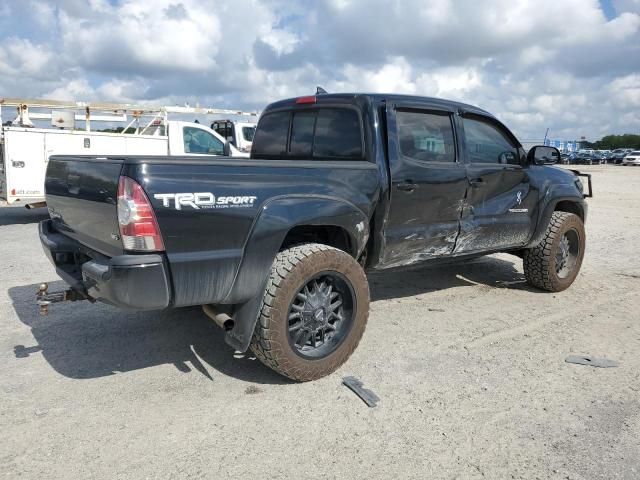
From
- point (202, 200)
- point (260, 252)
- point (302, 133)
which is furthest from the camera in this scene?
point (302, 133)

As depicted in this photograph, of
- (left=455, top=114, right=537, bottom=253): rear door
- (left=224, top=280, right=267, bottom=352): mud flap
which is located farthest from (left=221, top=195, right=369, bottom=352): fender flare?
(left=455, top=114, right=537, bottom=253): rear door

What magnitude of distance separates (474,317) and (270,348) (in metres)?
2.41

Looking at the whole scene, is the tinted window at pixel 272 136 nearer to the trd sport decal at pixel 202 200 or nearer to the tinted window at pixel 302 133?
the tinted window at pixel 302 133

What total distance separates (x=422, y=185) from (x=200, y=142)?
9463mm

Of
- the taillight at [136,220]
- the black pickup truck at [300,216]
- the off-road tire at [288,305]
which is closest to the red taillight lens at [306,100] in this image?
the black pickup truck at [300,216]

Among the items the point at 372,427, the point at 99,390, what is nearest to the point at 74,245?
the point at 99,390

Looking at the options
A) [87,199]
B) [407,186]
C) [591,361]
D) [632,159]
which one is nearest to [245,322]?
[87,199]

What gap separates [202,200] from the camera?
2992 mm

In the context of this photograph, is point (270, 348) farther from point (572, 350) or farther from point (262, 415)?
point (572, 350)

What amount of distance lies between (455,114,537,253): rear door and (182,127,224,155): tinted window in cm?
858

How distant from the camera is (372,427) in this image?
3.07 meters

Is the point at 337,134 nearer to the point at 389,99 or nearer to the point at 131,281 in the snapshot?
the point at 389,99

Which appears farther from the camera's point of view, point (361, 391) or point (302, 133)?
point (302, 133)

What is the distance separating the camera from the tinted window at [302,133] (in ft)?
15.1
